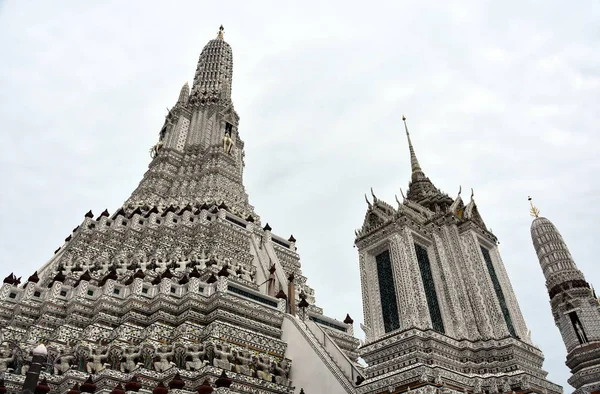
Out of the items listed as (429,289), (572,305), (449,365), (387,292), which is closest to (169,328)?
(387,292)

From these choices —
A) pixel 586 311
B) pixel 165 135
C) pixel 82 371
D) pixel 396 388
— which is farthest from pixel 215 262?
pixel 586 311

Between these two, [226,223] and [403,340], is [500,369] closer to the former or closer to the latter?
[403,340]

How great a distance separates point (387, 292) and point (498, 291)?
466cm

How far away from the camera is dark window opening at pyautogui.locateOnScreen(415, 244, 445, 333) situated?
18.6 meters

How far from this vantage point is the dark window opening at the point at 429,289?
1856cm

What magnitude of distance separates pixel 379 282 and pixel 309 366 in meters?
4.57

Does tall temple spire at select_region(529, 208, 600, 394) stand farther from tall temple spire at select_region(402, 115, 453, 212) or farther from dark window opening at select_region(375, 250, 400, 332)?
dark window opening at select_region(375, 250, 400, 332)

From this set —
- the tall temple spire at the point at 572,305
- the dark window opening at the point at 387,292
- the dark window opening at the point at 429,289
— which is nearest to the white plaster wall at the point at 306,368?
the dark window opening at the point at 387,292

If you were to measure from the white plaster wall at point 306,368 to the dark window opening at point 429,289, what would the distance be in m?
4.41

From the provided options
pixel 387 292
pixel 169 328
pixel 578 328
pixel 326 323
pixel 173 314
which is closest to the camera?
pixel 169 328

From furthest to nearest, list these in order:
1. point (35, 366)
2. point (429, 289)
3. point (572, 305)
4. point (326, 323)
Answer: point (572, 305) < point (326, 323) < point (429, 289) < point (35, 366)

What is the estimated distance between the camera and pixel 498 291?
2027cm

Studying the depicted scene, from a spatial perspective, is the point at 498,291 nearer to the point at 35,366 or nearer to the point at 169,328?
the point at 169,328

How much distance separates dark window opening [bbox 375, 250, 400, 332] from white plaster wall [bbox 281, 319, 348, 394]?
9.75 ft
